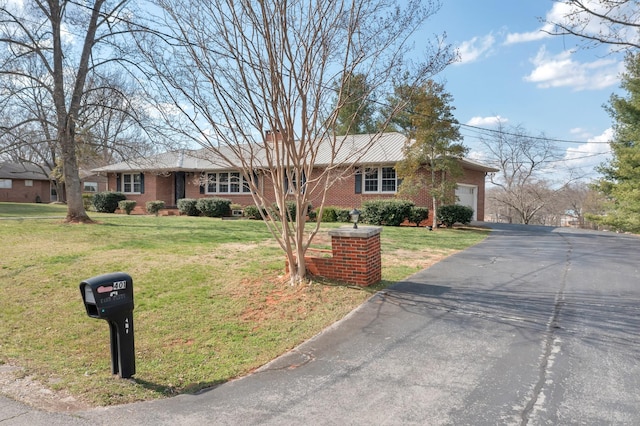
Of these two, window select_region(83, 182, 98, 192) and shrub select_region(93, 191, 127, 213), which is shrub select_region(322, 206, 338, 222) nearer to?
shrub select_region(93, 191, 127, 213)

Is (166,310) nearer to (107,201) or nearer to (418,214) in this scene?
(418,214)

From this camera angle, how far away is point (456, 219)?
1816 cm

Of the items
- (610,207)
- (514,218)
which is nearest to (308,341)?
(610,207)

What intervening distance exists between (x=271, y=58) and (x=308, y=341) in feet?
12.7

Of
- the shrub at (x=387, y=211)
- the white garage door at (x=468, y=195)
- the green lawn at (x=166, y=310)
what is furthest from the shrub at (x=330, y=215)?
the green lawn at (x=166, y=310)

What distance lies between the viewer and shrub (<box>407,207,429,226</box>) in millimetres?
18453

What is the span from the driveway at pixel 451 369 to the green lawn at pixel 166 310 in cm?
39

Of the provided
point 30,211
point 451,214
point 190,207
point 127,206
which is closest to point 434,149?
point 451,214

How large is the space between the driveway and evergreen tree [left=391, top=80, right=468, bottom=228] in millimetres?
10920

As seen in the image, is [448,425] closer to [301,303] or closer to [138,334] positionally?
[301,303]

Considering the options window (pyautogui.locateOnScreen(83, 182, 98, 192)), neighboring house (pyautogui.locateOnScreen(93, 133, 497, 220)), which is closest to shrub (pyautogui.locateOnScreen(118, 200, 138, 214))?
neighboring house (pyautogui.locateOnScreen(93, 133, 497, 220))

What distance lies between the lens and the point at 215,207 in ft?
75.9

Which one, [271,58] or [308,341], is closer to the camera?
[308,341]

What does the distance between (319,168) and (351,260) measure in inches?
629
